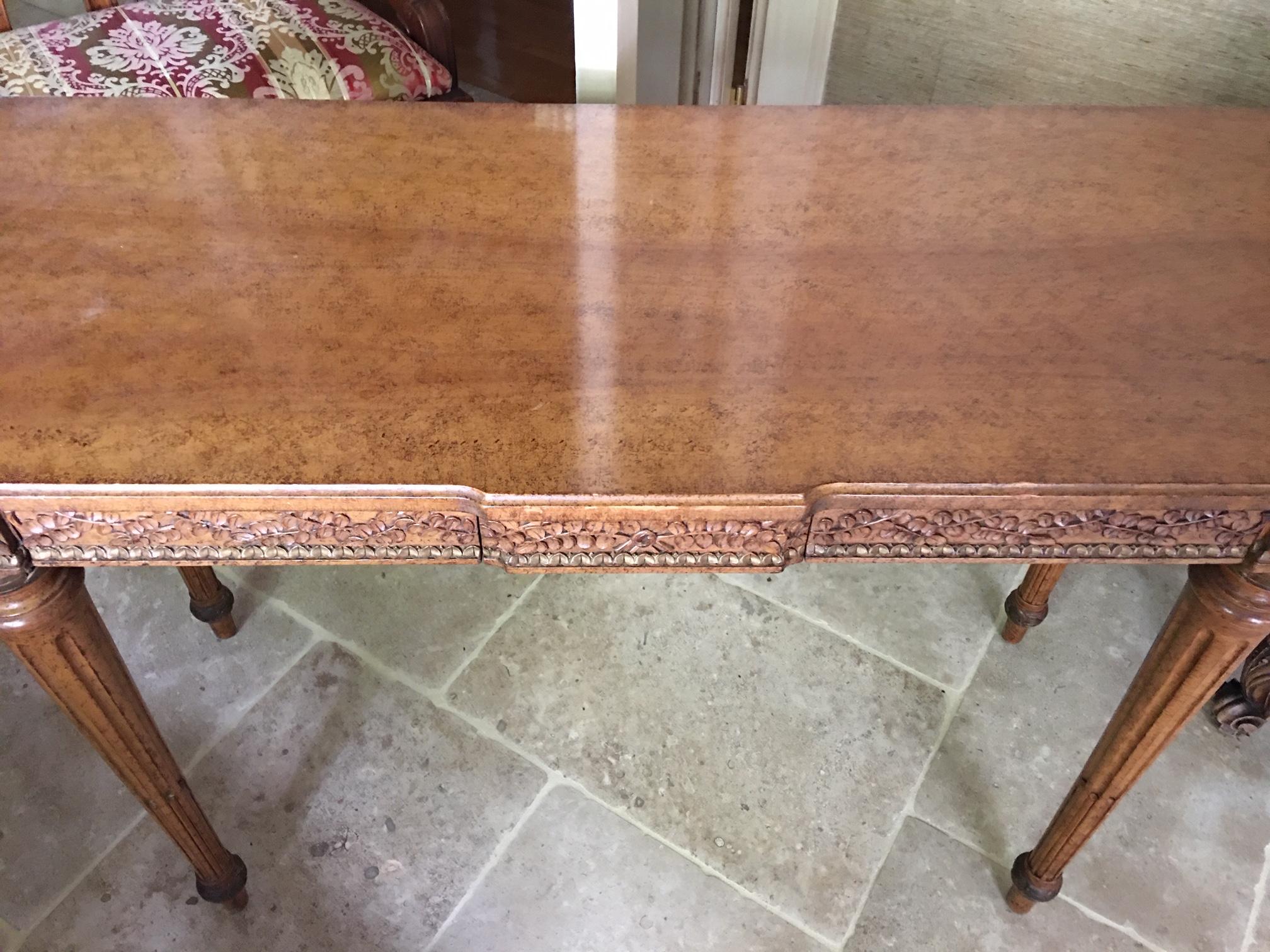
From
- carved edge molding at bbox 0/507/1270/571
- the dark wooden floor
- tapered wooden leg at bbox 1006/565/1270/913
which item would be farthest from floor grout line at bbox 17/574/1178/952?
the dark wooden floor

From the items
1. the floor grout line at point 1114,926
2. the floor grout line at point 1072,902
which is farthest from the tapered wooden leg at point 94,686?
the floor grout line at point 1114,926

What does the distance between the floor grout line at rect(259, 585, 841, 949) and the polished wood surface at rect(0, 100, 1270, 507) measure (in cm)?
69

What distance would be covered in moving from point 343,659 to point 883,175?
988 mm

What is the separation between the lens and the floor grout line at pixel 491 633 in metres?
1.36

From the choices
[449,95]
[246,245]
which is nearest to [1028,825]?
[246,245]

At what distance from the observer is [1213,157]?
980mm

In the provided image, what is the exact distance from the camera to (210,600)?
4.45 ft

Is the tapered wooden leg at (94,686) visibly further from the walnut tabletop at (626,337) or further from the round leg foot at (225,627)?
the round leg foot at (225,627)

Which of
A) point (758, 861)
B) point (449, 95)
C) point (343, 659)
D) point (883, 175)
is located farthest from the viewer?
point (449, 95)

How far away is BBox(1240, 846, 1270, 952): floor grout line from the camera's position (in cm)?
113

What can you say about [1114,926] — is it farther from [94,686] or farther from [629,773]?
[94,686]

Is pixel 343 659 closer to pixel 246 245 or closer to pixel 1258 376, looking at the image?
pixel 246 245

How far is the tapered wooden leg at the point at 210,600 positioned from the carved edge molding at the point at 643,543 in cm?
77

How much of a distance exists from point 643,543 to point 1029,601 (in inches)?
33.6
